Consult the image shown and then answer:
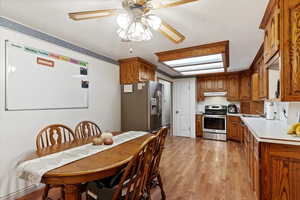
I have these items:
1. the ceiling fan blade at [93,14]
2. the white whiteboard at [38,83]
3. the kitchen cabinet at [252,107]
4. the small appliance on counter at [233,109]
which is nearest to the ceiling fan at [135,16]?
the ceiling fan blade at [93,14]

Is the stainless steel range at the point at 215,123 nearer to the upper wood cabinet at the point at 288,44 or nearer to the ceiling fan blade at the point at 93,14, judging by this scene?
the upper wood cabinet at the point at 288,44

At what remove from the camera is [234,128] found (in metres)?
4.70

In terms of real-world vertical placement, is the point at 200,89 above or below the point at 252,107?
above

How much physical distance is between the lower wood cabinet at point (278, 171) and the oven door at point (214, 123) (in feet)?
11.5

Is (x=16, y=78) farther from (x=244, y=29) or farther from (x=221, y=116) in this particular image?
(x=221, y=116)

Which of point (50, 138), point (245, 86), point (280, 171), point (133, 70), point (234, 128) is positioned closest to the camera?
point (280, 171)

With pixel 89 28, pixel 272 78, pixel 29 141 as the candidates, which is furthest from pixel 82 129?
pixel 272 78

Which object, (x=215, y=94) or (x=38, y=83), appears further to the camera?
(x=215, y=94)

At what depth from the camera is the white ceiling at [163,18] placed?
1599 millimetres

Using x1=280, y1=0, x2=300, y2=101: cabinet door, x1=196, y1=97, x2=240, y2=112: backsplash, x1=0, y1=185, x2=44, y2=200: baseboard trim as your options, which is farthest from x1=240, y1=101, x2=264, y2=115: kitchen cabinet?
x1=0, y1=185, x2=44, y2=200: baseboard trim

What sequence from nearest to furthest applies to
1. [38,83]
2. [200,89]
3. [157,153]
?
[157,153] → [38,83] → [200,89]

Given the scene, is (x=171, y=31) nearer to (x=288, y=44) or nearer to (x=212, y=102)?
(x=288, y=44)

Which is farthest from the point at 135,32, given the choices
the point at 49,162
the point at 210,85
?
the point at 210,85

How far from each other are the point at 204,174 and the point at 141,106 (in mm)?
1721
